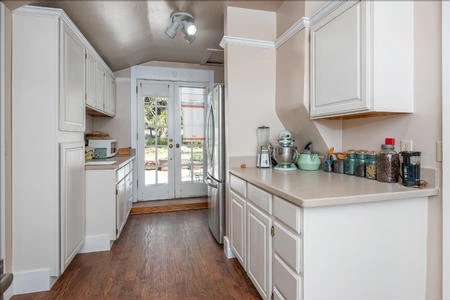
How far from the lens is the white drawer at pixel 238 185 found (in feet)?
5.23

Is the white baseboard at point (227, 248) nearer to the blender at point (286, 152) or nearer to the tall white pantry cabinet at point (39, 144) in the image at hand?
the blender at point (286, 152)

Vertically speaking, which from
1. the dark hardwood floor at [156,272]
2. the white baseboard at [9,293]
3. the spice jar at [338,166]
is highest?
the spice jar at [338,166]

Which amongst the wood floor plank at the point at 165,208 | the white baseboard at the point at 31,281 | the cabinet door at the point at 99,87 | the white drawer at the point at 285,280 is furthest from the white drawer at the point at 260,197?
the wood floor plank at the point at 165,208

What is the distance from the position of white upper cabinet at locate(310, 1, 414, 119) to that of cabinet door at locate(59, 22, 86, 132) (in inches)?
64.0

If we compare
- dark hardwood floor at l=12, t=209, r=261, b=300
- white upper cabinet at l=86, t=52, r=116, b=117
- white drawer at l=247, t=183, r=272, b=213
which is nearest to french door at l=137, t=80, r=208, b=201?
white upper cabinet at l=86, t=52, r=116, b=117

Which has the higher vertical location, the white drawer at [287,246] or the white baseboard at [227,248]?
the white drawer at [287,246]

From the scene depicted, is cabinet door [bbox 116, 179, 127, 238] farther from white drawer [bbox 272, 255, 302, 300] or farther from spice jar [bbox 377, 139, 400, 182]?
spice jar [bbox 377, 139, 400, 182]

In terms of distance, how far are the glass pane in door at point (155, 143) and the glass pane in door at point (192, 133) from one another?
247 mm

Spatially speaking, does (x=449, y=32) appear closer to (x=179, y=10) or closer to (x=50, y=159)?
(x=179, y=10)

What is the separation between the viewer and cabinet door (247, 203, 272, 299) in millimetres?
1269

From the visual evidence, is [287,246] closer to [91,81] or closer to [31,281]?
[31,281]

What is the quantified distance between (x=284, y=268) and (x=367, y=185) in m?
0.55

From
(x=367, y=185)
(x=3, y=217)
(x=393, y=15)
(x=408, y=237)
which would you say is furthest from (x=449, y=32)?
(x=3, y=217)

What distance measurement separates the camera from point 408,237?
1070 millimetres
